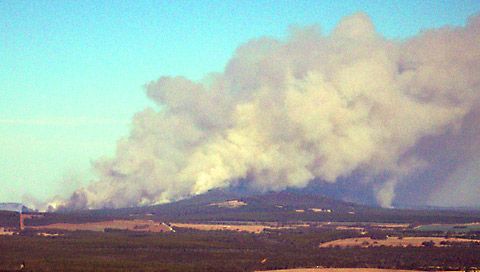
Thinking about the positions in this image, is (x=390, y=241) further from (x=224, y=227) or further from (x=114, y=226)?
(x=114, y=226)

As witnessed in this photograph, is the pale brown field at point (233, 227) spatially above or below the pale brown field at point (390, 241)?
above

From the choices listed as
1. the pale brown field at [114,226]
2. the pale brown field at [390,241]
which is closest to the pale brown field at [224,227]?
the pale brown field at [114,226]

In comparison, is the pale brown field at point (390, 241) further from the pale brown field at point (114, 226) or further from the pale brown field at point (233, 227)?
the pale brown field at point (114, 226)

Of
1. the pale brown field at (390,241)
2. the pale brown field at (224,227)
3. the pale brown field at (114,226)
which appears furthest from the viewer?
the pale brown field at (224,227)

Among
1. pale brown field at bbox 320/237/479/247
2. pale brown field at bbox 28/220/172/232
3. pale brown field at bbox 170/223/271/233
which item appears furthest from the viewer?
pale brown field at bbox 170/223/271/233

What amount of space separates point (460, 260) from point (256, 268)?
25292mm

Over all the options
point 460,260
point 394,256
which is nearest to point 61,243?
point 394,256

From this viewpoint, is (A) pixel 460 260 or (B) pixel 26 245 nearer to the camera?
(A) pixel 460 260

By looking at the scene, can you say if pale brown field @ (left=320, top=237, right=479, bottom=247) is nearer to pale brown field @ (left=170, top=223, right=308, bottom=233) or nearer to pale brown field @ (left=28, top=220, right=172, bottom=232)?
pale brown field @ (left=170, top=223, right=308, bottom=233)

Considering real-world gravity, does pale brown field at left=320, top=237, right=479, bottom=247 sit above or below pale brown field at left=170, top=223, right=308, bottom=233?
below

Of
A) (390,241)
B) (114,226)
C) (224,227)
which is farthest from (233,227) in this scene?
(390,241)

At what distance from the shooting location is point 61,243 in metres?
132

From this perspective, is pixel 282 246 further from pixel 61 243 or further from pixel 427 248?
pixel 61 243

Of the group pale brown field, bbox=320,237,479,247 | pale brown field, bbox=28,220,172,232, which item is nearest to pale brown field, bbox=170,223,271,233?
pale brown field, bbox=28,220,172,232
